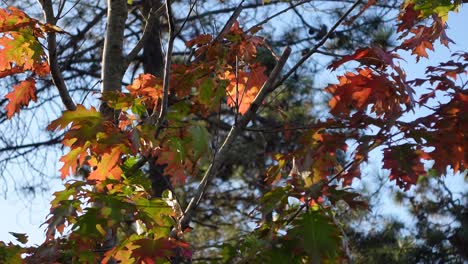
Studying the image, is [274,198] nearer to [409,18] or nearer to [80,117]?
[80,117]

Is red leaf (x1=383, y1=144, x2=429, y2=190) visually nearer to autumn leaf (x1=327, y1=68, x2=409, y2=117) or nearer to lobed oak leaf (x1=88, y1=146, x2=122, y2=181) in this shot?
autumn leaf (x1=327, y1=68, x2=409, y2=117)

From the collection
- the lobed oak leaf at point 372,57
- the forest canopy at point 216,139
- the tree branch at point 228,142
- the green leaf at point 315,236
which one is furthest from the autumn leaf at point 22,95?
the green leaf at point 315,236

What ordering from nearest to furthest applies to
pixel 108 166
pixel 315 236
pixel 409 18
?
1. pixel 315 236
2. pixel 108 166
3. pixel 409 18

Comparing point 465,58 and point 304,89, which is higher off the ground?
point 304,89

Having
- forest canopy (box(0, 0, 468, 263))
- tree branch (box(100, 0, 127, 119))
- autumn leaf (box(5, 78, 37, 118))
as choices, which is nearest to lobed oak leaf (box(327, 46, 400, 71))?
forest canopy (box(0, 0, 468, 263))

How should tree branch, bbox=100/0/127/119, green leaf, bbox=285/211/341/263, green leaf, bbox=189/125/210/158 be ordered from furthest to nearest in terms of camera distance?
tree branch, bbox=100/0/127/119
green leaf, bbox=189/125/210/158
green leaf, bbox=285/211/341/263

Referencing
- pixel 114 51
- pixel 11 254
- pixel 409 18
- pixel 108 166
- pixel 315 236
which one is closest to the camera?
pixel 315 236

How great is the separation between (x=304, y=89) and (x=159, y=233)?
5.46 metres

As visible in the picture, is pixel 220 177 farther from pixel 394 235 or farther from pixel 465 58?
pixel 465 58

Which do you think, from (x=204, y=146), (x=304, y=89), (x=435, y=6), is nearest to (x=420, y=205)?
(x=304, y=89)

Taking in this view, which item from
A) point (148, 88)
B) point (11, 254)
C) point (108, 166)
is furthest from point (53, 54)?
point (11, 254)

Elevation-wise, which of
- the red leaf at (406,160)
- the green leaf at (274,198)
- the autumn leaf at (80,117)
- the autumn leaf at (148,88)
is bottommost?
the green leaf at (274,198)

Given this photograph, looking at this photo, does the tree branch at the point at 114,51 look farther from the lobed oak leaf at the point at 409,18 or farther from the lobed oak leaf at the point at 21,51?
the lobed oak leaf at the point at 409,18

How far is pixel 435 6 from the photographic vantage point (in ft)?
8.61
